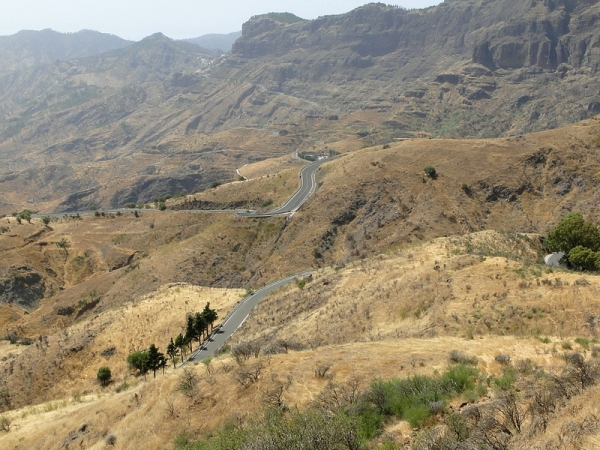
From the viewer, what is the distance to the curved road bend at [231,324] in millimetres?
36250

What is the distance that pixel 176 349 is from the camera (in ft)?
124

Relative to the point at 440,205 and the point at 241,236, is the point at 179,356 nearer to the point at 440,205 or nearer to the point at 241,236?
the point at 241,236

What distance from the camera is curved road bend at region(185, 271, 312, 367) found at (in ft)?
119

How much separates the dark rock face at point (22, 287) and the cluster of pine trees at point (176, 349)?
51.8 m

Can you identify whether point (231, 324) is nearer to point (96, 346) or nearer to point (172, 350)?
point (172, 350)

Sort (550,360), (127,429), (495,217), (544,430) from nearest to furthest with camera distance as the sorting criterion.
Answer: (544,430)
(550,360)
(127,429)
(495,217)

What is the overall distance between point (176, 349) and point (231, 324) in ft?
18.3

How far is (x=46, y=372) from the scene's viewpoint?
1542 inches

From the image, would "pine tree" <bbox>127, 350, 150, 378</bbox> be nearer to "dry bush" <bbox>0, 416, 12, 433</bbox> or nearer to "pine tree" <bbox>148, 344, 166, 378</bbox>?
"pine tree" <bbox>148, 344, 166, 378</bbox>

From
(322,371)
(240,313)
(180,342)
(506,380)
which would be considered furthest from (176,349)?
(506,380)

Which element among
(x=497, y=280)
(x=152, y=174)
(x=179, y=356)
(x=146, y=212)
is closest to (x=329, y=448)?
(x=497, y=280)

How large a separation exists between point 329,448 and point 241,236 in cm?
6839

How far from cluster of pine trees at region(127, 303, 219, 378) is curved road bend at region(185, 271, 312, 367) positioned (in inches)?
36.6

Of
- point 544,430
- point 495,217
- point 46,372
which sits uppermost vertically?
point 544,430
